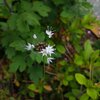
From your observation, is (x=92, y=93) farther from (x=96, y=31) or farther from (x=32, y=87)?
(x=96, y=31)

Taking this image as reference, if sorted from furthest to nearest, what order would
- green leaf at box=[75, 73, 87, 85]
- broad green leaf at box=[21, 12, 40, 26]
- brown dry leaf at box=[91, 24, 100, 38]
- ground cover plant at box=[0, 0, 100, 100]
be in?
brown dry leaf at box=[91, 24, 100, 38] < green leaf at box=[75, 73, 87, 85] < ground cover plant at box=[0, 0, 100, 100] < broad green leaf at box=[21, 12, 40, 26]

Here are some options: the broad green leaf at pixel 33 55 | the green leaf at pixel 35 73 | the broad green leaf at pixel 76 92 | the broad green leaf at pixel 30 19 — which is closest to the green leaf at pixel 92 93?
the broad green leaf at pixel 76 92

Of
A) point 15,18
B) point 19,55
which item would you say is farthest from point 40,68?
point 15,18

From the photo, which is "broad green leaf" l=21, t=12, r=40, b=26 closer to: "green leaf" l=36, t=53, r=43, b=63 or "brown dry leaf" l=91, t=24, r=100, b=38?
"green leaf" l=36, t=53, r=43, b=63

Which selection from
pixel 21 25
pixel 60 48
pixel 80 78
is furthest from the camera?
pixel 60 48

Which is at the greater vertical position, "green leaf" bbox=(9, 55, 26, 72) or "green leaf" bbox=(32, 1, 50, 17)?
"green leaf" bbox=(32, 1, 50, 17)

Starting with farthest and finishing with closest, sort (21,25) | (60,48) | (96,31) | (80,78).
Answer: (96,31) → (60,48) → (80,78) → (21,25)

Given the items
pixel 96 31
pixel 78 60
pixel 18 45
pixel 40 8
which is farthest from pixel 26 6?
pixel 96 31

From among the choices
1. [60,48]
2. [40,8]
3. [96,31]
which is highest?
[96,31]

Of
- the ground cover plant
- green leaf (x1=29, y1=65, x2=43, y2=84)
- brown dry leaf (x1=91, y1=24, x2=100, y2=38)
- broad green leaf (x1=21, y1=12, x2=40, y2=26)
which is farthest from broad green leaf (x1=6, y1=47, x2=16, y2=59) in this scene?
brown dry leaf (x1=91, y1=24, x2=100, y2=38)

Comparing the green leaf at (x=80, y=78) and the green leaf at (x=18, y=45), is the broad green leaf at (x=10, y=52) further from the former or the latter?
the green leaf at (x=80, y=78)
